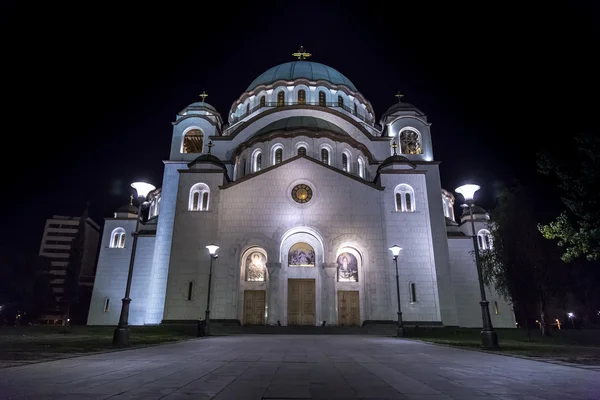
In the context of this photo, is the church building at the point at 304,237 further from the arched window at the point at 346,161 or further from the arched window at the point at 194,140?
the arched window at the point at 194,140

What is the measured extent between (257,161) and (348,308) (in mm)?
13302

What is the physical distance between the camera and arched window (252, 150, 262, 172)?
27.8m

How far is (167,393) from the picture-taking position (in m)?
3.91

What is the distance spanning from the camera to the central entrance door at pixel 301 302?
2223cm

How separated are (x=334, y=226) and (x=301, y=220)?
7.45 ft

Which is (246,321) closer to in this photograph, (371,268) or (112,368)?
(371,268)

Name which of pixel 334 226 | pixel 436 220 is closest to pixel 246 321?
pixel 334 226

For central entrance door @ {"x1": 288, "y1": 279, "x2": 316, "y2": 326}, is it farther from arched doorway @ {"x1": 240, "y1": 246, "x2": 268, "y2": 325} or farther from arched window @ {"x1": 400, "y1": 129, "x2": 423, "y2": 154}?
arched window @ {"x1": 400, "y1": 129, "x2": 423, "y2": 154}

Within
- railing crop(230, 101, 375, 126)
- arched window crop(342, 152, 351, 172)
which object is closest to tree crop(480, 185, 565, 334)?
arched window crop(342, 152, 351, 172)

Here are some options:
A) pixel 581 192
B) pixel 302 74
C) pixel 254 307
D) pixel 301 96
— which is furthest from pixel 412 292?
pixel 302 74

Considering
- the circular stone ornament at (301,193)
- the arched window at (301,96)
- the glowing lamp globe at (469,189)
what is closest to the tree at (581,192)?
the glowing lamp globe at (469,189)

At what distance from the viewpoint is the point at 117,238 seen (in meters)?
32.4

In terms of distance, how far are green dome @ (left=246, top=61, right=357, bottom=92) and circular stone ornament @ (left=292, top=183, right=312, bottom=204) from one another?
1427 centimetres

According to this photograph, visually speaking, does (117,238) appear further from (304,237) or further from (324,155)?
(324,155)
